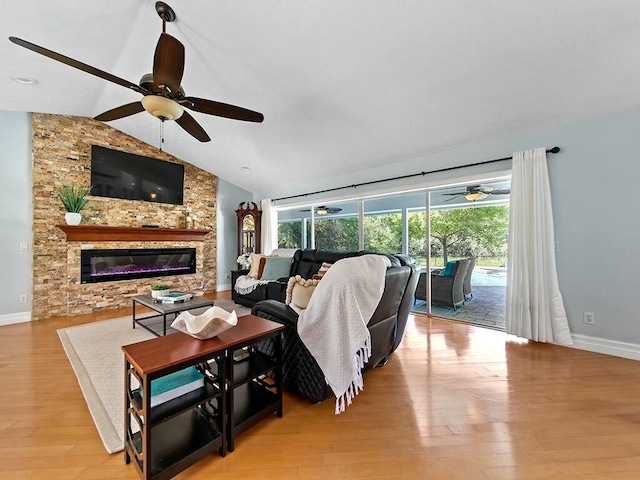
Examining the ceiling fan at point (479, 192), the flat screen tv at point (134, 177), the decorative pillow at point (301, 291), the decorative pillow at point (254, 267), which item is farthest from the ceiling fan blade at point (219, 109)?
the flat screen tv at point (134, 177)

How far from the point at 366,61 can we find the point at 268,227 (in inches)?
169

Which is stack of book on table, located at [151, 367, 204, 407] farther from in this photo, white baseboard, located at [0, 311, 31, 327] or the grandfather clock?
the grandfather clock

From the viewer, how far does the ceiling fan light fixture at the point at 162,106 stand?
1913mm

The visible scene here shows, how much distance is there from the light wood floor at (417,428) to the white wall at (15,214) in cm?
170

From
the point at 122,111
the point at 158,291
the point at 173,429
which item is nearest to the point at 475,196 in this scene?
the point at 173,429

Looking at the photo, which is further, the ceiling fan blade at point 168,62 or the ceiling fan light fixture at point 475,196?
the ceiling fan light fixture at point 475,196

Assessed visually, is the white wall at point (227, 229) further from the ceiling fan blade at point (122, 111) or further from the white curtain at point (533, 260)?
the white curtain at point (533, 260)

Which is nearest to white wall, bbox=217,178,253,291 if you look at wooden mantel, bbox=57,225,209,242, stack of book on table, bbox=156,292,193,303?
wooden mantel, bbox=57,225,209,242

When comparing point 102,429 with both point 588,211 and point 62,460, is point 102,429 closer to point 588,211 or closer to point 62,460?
point 62,460

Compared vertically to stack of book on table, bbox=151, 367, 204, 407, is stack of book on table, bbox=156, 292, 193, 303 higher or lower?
higher

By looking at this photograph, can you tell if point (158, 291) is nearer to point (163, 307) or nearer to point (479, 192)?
point (163, 307)

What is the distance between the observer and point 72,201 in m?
4.07

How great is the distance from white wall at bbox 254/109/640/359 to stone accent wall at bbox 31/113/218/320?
600 centimetres

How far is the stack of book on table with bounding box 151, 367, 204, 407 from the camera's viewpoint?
134 cm
